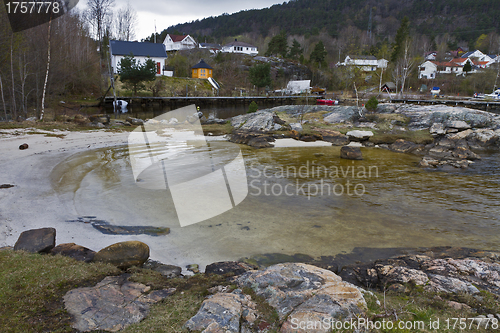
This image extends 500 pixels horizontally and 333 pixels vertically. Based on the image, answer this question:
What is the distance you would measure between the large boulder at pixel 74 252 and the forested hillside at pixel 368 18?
114m

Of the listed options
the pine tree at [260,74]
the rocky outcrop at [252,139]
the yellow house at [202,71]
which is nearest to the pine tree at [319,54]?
the pine tree at [260,74]

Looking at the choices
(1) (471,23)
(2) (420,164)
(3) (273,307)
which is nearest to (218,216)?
(3) (273,307)

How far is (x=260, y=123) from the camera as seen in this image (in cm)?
2331

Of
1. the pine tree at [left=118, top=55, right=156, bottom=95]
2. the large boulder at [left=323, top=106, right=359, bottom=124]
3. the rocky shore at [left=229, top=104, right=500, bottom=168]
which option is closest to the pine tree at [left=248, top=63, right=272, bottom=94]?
the pine tree at [left=118, top=55, right=156, bottom=95]

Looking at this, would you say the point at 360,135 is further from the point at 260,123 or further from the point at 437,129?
the point at 260,123

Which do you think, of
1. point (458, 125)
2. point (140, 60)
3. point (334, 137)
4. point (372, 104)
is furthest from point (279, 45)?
point (334, 137)

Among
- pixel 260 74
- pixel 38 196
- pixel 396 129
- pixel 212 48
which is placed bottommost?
pixel 38 196

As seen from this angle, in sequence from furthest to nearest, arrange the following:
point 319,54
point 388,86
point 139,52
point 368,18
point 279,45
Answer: point 368,18, point 279,45, point 319,54, point 139,52, point 388,86

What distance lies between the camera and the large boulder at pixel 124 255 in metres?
5.21

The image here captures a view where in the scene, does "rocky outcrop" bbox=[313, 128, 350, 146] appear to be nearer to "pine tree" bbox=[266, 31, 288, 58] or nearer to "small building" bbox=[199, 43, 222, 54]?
"pine tree" bbox=[266, 31, 288, 58]

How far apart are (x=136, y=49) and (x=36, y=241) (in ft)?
180

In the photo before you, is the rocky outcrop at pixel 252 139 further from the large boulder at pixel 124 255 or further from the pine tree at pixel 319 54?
the pine tree at pixel 319 54

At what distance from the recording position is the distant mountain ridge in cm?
11643

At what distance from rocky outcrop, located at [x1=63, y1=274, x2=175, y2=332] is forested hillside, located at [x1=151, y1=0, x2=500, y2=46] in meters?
115
